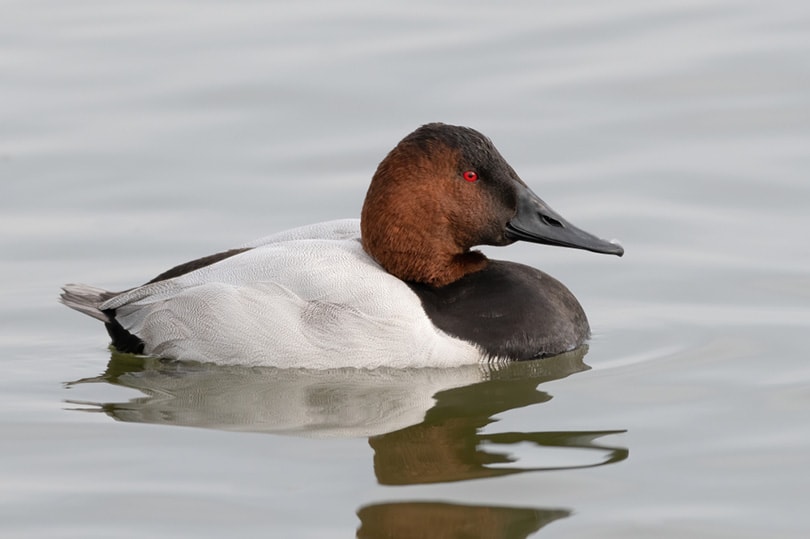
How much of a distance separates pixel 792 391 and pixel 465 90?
4.69 meters

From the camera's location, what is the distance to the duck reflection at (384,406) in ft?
21.5

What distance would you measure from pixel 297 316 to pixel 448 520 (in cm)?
200

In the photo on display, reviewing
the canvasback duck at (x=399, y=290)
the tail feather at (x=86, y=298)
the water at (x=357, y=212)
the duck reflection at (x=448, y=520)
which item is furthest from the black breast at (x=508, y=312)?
the duck reflection at (x=448, y=520)

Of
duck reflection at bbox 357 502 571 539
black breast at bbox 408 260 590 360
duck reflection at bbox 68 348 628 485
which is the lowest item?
duck reflection at bbox 357 502 571 539

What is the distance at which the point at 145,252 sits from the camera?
30.7 feet

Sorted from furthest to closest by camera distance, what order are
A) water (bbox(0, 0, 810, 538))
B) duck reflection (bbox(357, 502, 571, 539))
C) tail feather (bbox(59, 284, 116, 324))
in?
tail feather (bbox(59, 284, 116, 324)) → water (bbox(0, 0, 810, 538)) → duck reflection (bbox(357, 502, 571, 539))

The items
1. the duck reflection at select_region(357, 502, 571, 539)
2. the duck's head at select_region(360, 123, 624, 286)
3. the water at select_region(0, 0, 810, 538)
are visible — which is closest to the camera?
the duck reflection at select_region(357, 502, 571, 539)

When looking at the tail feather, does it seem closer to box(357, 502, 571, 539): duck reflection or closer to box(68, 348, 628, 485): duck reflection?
box(68, 348, 628, 485): duck reflection

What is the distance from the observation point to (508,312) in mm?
7832

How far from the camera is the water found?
6164mm

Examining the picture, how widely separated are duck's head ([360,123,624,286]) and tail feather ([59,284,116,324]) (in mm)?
1353

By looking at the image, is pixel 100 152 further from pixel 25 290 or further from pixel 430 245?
pixel 430 245

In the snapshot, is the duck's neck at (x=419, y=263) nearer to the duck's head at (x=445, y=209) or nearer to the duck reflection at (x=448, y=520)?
the duck's head at (x=445, y=209)

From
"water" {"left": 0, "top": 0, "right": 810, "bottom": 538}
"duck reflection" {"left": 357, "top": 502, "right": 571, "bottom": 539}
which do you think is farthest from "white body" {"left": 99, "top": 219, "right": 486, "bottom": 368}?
"duck reflection" {"left": 357, "top": 502, "right": 571, "bottom": 539}
